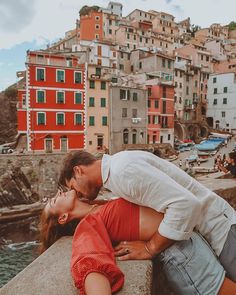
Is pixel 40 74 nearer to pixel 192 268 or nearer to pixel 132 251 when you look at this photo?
pixel 132 251

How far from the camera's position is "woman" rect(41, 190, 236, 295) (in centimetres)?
142

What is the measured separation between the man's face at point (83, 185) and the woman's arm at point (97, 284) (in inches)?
28.2

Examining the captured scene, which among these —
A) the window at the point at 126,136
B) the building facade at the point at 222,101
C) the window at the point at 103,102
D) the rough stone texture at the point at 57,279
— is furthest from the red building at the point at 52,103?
the building facade at the point at 222,101

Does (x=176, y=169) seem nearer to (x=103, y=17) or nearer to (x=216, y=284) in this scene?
(x=216, y=284)

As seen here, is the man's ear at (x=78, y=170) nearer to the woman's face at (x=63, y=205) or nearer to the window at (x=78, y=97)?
the woman's face at (x=63, y=205)

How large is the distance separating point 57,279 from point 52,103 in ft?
84.1

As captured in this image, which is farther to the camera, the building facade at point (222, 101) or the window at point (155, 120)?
the building facade at point (222, 101)

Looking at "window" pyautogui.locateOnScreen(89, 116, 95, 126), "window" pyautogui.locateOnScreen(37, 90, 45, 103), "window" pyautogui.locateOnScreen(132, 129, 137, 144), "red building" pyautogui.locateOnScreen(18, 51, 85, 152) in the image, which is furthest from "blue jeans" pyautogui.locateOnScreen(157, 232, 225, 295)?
"window" pyautogui.locateOnScreen(132, 129, 137, 144)

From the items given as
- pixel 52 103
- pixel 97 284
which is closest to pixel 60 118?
pixel 52 103

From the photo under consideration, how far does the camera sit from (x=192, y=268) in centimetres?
159

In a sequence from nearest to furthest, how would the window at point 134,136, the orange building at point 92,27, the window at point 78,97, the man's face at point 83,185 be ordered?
the man's face at point 83,185 → the window at point 78,97 → the window at point 134,136 → the orange building at point 92,27

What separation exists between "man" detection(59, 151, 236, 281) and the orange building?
5663cm

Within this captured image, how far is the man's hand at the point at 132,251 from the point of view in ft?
5.83

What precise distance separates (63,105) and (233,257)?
26.0 meters
